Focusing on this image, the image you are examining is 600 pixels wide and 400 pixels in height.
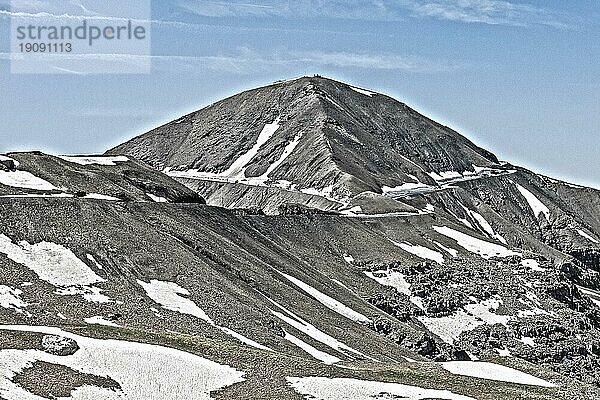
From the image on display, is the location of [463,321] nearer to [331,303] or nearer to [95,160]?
[331,303]

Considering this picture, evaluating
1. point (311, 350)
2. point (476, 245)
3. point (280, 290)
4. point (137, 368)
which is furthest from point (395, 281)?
point (137, 368)

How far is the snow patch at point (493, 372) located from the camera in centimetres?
5103

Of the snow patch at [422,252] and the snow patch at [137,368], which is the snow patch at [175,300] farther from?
the snow patch at [422,252]

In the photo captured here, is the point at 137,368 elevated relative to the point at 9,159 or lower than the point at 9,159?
lower

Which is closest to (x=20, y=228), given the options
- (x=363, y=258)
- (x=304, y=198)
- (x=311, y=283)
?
(x=311, y=283)

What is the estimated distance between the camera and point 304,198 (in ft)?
561

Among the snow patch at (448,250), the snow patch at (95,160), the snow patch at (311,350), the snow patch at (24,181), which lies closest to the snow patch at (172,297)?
the snow patch at (311,350)

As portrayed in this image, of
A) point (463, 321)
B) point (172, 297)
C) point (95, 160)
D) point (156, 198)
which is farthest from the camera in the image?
point (95, 160)

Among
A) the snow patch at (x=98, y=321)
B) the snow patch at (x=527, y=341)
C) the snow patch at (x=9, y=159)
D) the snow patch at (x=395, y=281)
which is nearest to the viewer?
the snow patch at (x=98, y=321)

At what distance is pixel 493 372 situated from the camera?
2099 inches

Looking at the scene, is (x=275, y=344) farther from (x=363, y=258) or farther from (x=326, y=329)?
(x=363, y=258)

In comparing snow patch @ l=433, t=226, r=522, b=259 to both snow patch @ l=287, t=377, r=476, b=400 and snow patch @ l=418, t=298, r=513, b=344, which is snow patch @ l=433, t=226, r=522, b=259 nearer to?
snow patch @ l=418, t=298, r=513, b=344

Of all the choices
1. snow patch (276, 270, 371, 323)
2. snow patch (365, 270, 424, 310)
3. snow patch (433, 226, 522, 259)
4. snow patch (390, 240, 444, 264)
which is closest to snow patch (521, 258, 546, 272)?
snow patch (433, 226, 522, 259)

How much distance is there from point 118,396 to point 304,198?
134144 millimetres
